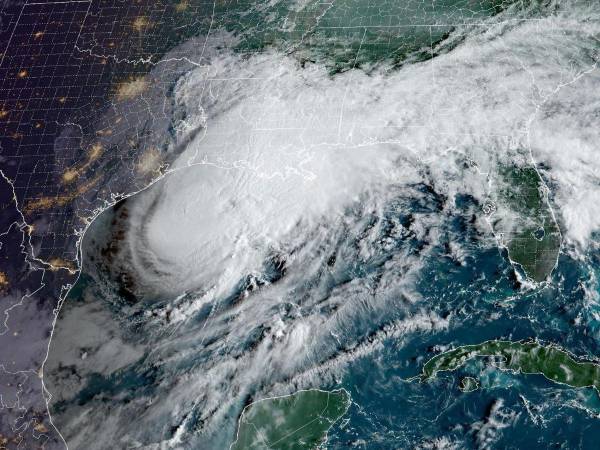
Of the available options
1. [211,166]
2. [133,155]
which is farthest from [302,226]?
[133,155]

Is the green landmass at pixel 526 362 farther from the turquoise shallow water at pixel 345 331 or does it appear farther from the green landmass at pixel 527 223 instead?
the green landmass at pixel 527 223

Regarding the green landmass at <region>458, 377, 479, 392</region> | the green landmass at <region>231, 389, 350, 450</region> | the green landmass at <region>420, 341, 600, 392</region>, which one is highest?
the green landmass at <region>420, 341, 600, 392</region>

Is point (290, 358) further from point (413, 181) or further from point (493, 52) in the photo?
point (493, 52)

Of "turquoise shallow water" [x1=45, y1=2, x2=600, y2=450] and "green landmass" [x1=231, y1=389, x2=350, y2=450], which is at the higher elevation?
"turquoise shallow water" [x1=45, y1=2, x2=600, y2=450]

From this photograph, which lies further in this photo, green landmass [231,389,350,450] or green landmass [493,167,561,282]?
green landmass [493,167,561,282]

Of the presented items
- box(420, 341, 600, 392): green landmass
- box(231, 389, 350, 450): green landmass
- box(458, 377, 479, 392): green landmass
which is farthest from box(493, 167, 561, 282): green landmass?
box(231, 389, 350, 450): green landmass

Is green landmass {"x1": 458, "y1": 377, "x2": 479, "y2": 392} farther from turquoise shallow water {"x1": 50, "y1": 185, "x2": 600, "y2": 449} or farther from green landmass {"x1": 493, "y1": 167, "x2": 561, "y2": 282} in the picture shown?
green landmass {"x1": 493, "y1": 167, "x2": 561, "y2": 282}

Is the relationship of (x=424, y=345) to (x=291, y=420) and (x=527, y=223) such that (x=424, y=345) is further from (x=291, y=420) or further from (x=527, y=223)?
(x=527, y=223)
